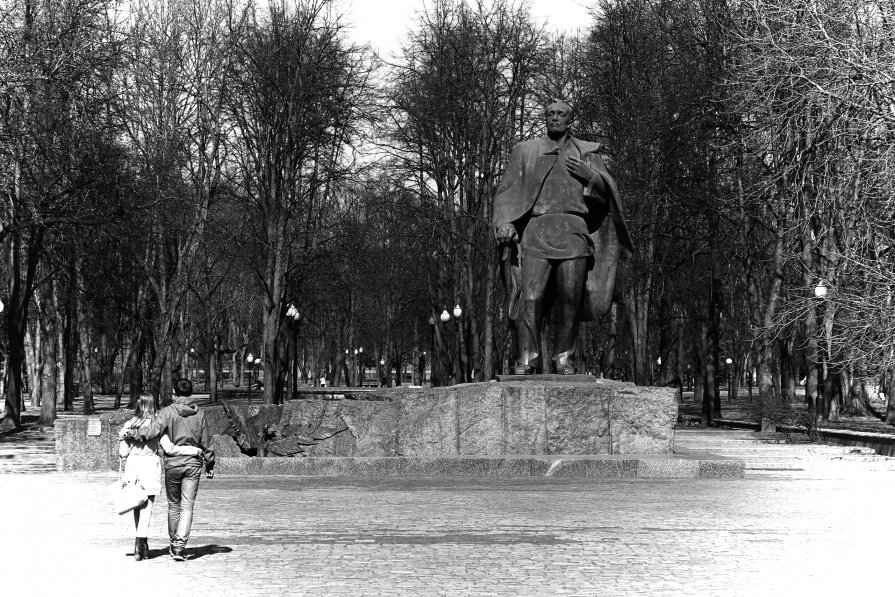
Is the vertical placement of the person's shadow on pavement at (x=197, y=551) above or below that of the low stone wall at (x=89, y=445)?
below

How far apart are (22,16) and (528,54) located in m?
17.7

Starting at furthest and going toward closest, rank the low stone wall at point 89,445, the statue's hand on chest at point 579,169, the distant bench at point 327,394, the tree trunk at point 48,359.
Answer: the tree trunk at point 48,359 → the distant bench at point 327,394 → the low stone wall at point 89,445 → the statue's hand on chest at point 579,169

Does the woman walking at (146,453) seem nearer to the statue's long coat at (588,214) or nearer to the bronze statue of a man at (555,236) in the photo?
the bronze statue of a man at (555,236)

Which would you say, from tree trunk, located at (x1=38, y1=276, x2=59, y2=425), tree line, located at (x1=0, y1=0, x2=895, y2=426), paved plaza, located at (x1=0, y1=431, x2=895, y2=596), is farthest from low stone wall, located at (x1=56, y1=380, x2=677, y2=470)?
tree trunk, located at (x1=38, y1=276, x2=59, y2=425)

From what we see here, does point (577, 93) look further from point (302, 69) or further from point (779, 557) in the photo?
point (779, 557)

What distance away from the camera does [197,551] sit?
10.0 m

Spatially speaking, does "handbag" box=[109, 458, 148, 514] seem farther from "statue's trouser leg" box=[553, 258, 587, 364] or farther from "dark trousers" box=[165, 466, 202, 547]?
"statue's trouser leg" box=[553, 258, 587, 364]

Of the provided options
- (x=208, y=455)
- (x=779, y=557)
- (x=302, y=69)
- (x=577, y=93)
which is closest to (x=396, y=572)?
(x=208, y=455)

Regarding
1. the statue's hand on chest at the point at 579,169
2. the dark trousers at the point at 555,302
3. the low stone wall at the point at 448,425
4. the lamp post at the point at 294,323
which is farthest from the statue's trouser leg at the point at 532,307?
the lamp post at the point at 294,323

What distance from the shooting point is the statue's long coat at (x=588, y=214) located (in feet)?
54.9

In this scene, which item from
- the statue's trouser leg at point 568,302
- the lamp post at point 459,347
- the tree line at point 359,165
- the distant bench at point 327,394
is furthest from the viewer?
the lamp post at point 459,347

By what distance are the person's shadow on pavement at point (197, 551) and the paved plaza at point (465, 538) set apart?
0.02 m

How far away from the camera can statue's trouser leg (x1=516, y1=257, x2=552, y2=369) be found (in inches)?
655

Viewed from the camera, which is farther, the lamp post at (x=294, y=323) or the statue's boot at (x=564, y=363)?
the lamp post at (x=294, y=323)
